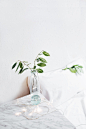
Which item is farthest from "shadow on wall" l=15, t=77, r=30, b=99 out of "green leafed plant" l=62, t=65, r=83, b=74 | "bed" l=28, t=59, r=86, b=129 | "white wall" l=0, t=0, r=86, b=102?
"green leafed plant" l=62, t=65, r=83, b=74

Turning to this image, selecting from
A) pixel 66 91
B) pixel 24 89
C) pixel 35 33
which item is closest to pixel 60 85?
pixel 66 91

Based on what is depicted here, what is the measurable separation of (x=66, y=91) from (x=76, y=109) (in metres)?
0.19

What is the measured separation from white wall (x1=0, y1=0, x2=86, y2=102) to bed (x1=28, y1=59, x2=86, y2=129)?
16 centimetres

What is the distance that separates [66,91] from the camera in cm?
115

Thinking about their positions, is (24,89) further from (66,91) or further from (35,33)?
(35,33)

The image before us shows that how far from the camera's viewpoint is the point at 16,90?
1.13m

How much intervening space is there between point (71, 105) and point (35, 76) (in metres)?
0.49

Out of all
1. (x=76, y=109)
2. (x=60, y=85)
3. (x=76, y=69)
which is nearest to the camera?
(x=76, y=109)

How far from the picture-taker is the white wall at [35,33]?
0.97 meters

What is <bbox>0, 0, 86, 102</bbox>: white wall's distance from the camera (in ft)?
3.17

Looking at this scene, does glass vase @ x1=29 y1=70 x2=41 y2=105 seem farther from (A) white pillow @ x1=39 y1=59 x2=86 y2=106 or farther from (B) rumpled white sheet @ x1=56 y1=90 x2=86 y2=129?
(B) rumpled white sheet @ x1=56 y1=90 x2=86 y2=129

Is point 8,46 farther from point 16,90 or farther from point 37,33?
point 16,90

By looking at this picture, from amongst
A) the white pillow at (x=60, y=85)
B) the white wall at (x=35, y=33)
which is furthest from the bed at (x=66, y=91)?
the white wall at (x=35, y=33)

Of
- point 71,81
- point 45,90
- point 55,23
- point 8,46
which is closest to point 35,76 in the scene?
point 45,90
